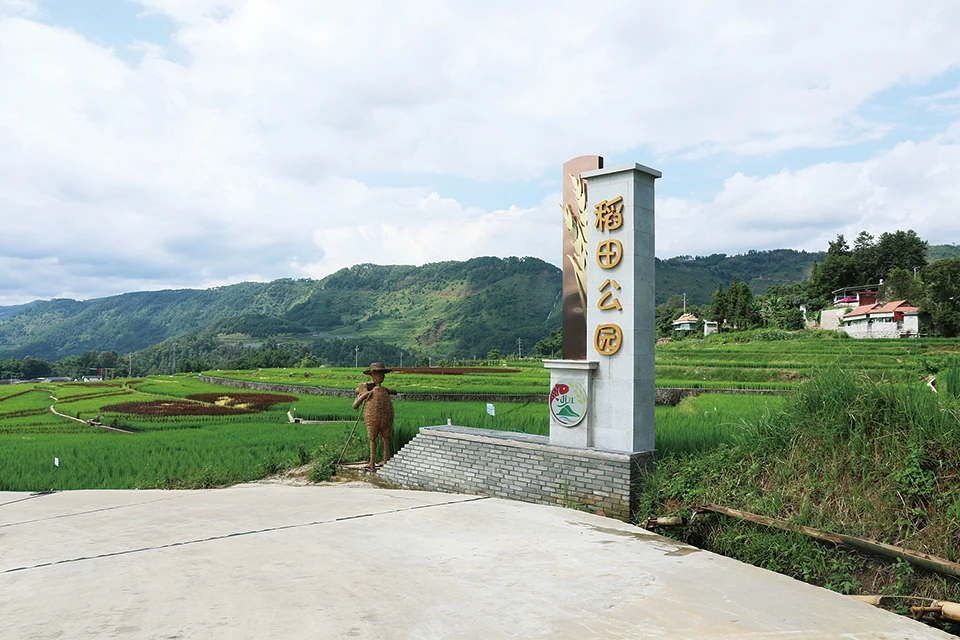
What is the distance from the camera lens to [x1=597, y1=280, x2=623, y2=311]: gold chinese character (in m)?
7.66

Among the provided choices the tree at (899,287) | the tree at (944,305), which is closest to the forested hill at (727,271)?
the tree at (899,287)

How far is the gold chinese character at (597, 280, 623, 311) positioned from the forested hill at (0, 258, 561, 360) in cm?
6804

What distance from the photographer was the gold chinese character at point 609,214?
7648 mm

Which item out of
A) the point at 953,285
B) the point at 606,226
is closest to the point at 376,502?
the point at 606,226

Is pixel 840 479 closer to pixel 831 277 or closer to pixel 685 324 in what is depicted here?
pixel 685 324

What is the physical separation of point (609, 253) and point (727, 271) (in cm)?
11386

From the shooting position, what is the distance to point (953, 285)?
90.7ft

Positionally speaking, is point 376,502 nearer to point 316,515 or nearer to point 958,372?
point 316,515

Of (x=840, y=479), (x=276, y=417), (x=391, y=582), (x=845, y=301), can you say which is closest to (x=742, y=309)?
(x=845, y=301)

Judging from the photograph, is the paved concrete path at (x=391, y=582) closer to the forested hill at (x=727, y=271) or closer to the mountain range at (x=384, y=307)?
the mountain range at (x=384, y=307)

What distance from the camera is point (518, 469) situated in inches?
315

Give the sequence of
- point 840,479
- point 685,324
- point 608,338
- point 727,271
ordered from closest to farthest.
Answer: point 840,479 < point 608,338 < point 685,324 < point 727,271

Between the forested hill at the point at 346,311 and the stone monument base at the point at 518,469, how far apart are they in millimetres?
66322

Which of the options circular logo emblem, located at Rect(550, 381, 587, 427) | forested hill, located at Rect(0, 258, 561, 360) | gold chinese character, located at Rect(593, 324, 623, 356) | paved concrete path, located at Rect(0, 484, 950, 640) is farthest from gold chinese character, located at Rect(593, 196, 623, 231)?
forested hill, located at Rect(0, 258, 561, 360)
